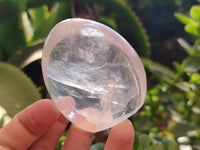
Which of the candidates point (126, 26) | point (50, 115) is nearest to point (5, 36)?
point (126, 26)

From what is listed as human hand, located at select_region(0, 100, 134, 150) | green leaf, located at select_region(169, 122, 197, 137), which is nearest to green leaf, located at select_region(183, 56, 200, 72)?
green leaf, located at select_region(169, 122, 197, 137)

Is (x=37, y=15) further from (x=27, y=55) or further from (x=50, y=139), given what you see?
(x=50, y=139)

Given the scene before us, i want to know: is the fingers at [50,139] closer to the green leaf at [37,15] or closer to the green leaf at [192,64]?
the green leaf at [192,64]

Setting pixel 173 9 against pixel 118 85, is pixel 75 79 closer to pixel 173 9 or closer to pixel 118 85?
pixel 118 85

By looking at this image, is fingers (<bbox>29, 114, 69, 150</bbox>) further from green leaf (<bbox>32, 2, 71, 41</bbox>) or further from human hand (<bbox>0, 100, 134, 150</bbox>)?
green leaf (<bbox>32, 2, 71, 41</bbox>)

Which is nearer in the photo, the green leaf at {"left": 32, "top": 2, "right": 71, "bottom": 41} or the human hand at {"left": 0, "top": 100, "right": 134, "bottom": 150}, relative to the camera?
the human hand at {"left": 0, "top": 100, "right": 134, "bottom": 150}

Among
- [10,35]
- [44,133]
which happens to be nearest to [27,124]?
[44,133]
